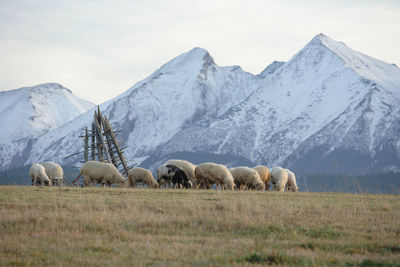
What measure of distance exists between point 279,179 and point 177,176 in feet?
23.6

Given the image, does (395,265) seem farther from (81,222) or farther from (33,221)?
(33,221)

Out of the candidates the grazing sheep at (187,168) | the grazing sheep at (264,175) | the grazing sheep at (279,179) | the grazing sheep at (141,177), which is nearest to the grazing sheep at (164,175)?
the grazing sheep at (141,177)

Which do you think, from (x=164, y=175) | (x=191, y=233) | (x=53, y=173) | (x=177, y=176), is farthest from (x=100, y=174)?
(x=191, y=233)

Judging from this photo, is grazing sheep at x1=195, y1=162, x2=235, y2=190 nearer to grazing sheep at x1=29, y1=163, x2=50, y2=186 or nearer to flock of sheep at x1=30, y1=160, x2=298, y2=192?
flock of sheep at x1=30, y1=160, x2=298, y2=192

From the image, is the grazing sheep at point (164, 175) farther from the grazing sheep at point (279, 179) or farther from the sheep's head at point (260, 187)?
the grazing sheep at point (279, 179)

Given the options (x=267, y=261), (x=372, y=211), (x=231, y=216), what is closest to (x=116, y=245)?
(x=267, y=261)

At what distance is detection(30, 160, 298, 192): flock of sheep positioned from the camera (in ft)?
113

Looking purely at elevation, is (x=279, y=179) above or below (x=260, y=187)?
above

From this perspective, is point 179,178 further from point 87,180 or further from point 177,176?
point 87,180

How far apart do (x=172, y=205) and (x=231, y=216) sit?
2.87m

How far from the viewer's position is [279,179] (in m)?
37.6

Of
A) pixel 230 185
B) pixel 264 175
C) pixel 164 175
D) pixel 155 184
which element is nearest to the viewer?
pixel 230 185

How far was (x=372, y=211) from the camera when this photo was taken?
18.9m

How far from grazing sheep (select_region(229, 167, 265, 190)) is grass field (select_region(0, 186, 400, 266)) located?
50.0 ft
